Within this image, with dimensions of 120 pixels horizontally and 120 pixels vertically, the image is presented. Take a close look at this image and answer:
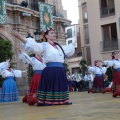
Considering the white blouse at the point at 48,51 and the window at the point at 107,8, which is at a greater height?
the window at the point at 107,8

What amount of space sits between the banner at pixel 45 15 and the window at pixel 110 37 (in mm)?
6013

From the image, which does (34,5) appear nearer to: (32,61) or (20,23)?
(20,23)

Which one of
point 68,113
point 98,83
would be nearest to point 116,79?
point 68,113

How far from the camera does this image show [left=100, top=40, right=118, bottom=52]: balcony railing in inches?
946

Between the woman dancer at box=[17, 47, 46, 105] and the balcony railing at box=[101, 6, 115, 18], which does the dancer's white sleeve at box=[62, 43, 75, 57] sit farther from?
the balcony railing at box=[101, 6, 115, 18]

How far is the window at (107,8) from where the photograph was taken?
24500 mm

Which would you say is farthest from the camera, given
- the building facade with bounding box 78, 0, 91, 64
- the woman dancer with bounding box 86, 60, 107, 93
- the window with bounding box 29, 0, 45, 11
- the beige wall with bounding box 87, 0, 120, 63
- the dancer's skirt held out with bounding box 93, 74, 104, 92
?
the building facade with bounding box 78, 0, 91, 64

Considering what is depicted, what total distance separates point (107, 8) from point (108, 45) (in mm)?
2772

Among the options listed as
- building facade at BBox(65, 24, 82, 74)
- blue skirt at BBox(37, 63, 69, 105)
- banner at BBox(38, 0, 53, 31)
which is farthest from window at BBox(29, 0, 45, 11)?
building facade at BBox(65, 24, 82, 74)

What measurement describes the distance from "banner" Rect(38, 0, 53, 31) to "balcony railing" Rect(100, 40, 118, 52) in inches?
234

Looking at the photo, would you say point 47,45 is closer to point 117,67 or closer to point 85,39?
point 117,67

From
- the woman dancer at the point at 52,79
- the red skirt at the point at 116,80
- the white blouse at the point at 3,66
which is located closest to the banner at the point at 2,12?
the white blouse at the point at 3,66

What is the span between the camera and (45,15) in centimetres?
1955

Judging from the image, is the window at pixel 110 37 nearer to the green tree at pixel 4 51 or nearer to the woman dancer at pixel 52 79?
the green tree at pixel 4 51
